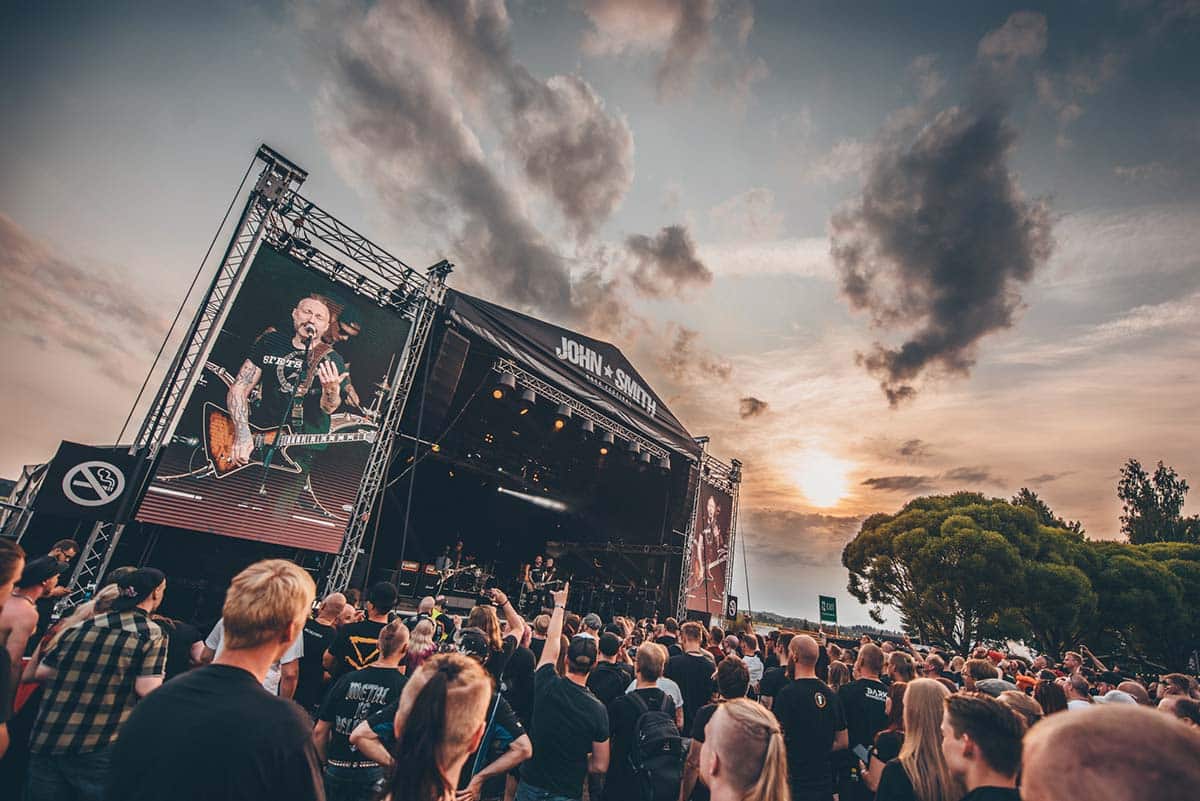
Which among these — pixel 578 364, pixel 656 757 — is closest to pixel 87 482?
pixel 656 757

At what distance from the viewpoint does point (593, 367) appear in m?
12.5

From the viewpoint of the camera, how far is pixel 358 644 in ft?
13.2

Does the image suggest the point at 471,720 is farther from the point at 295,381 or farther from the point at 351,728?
the point at 295,381

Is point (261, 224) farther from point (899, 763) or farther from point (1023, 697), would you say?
point (1023, 697)

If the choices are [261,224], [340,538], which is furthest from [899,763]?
[261,224]

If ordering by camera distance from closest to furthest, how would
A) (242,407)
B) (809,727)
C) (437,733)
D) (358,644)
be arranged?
1. (437,733)
2. (809,727)
3. (358,644)
4. (242,407)

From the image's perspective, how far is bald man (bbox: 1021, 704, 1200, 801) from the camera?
866 millimetres

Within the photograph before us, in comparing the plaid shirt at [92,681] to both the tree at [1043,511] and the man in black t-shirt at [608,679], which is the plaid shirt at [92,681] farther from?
the tree at [1043,511]

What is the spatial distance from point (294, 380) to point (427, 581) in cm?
976

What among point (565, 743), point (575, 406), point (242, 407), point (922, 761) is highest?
point (575, 406)

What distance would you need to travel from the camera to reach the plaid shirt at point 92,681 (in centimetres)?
252

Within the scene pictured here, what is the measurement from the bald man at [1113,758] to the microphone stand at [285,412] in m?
9.45

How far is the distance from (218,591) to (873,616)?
2904cm

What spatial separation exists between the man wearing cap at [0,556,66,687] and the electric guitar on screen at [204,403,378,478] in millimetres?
4535
